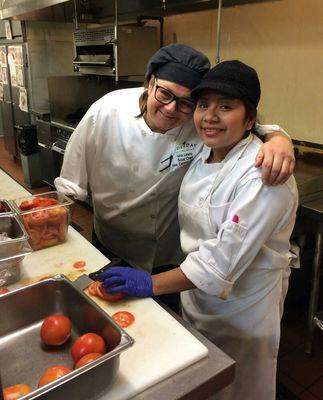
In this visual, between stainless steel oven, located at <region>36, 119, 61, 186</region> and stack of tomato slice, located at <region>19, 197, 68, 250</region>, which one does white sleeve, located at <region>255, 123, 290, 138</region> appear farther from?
stainless steel oven, located at <region>36, 119, 61, 186</region>

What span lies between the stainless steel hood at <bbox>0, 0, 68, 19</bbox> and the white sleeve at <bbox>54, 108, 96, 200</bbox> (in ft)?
6.29

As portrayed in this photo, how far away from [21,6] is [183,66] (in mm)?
3236

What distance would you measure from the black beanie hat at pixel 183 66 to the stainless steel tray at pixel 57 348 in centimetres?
67

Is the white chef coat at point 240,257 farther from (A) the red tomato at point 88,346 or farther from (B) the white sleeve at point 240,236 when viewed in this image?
(A) the red tomato at point 88,346

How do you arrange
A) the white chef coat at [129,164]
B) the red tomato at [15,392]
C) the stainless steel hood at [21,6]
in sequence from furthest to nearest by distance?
the stainless steel hood at [21,6], the white chef coat at [129,164], the red tomato at [15,392]

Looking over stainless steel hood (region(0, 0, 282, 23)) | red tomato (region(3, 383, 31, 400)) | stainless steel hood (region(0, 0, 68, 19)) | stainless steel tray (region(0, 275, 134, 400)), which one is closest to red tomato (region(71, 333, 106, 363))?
stainless steel tray (region(0, 275, 134, 400))

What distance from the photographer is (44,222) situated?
1.15m

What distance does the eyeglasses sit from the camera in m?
1.16

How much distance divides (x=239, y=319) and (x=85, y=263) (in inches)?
19.6

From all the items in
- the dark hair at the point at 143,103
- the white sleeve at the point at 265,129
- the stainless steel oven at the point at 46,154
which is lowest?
the stainless steel oven at the point at 46,154

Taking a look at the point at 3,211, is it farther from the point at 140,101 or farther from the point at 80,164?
the point at 140,101

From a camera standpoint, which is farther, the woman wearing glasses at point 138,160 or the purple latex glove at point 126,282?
the woman wearing glasses at point 138,160

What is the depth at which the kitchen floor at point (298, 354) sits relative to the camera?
167cm

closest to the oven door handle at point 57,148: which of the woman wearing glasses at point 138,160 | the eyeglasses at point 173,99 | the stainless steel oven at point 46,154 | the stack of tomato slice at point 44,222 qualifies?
the stainless steel oven at point 46,154
